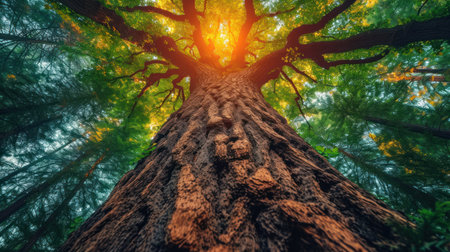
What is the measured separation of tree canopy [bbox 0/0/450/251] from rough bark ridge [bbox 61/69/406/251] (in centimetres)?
169

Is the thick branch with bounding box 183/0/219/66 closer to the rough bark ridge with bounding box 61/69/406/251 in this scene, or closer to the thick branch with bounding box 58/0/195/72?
the thick branch with bounding box 58/0/195/72

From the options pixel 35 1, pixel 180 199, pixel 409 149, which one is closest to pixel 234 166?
pixel 180 199

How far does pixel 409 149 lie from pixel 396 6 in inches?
285

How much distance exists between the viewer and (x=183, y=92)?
16.1ft

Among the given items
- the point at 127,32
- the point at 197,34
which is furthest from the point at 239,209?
the point at 197,34

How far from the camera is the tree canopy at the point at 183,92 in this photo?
3191 millimetres

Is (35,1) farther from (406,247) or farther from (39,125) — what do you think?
(406,247)

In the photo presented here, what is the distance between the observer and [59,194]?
475cm

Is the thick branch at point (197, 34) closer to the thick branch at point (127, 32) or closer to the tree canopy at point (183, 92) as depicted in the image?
the tree canopy at point (183, 92)

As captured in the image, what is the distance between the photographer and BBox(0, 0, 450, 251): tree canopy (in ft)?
10.5

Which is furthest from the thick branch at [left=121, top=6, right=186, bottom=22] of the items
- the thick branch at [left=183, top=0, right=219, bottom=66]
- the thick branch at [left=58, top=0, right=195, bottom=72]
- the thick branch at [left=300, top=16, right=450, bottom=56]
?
the thick branch at [left=300, top=16, right=450, bottom=56]

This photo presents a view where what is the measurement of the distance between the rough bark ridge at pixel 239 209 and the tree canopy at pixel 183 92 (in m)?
1.69

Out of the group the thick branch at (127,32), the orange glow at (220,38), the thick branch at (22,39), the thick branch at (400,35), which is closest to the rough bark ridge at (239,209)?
the thick branch at (400,35)

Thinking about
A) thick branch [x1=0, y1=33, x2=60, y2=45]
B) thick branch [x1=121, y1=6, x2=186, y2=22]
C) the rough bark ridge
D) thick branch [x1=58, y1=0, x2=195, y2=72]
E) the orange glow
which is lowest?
the rough bark ridge
